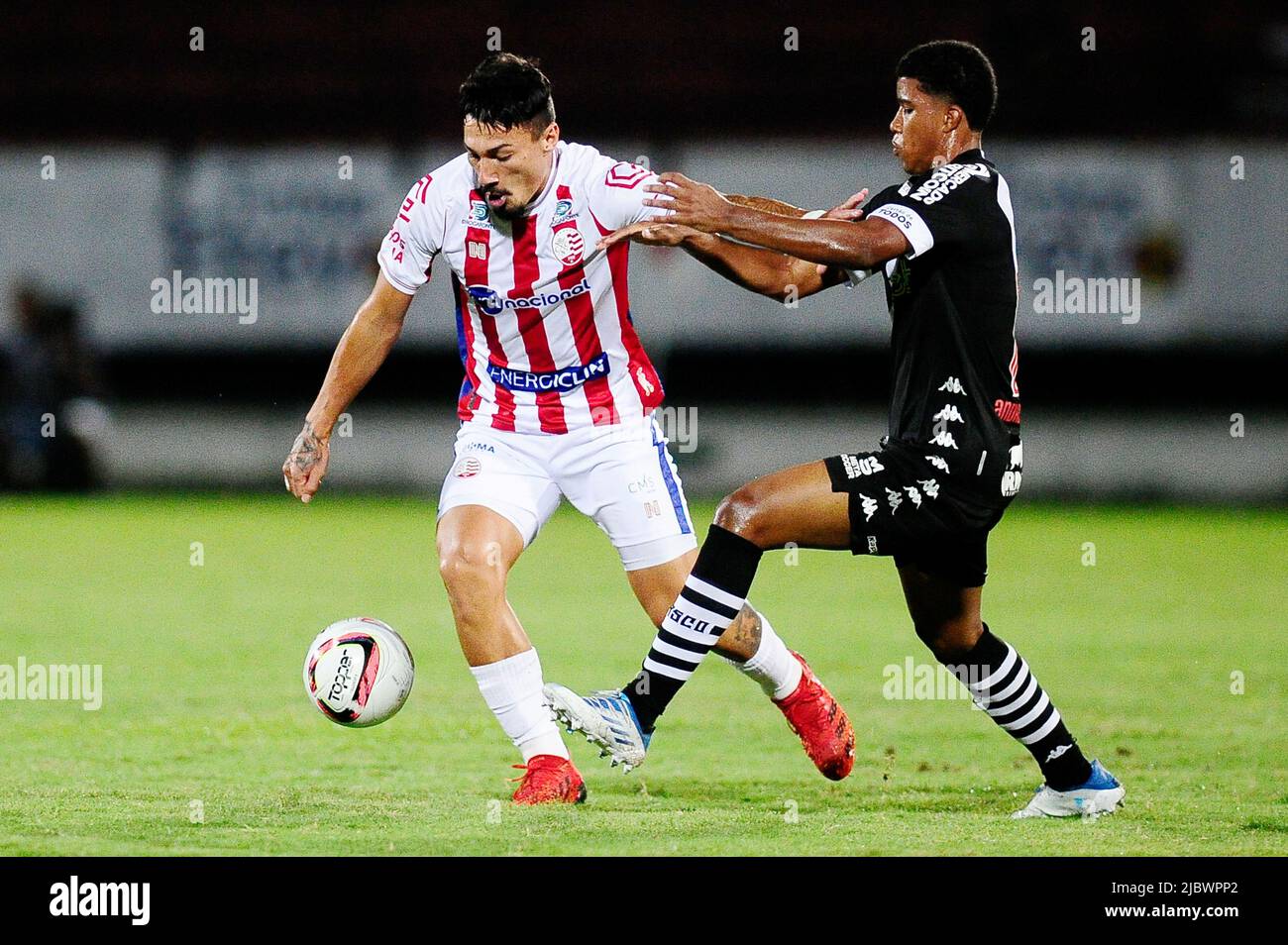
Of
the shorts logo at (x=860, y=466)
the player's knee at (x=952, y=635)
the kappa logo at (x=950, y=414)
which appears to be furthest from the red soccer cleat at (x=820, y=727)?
the kappa logo at (x=950, y=414)

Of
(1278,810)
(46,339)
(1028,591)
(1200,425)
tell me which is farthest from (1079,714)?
(46,339)

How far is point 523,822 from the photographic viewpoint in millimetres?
4977

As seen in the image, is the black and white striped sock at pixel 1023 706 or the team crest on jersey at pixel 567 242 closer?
the black and white striped sock at pixel 1023 706

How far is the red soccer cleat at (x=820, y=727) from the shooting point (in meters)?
5.70

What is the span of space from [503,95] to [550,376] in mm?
923

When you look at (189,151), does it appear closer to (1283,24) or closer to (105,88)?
(105,88)

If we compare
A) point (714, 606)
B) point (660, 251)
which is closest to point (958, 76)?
point (714, 606)

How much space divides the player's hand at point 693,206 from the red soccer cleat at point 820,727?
1.61m

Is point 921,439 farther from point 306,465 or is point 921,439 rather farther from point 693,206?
point 306,465

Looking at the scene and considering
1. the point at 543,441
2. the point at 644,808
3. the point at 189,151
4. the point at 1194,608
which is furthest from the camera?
the point at 189,151

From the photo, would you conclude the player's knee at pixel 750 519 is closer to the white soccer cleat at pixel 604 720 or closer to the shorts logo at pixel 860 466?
the shorts logo at pixel 860 466

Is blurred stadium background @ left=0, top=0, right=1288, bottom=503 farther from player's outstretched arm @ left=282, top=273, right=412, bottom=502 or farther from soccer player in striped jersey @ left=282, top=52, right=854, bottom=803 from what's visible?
player's outstretched arm @ left=282, top=273, right=412, bottom=502

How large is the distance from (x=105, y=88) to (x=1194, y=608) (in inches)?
552

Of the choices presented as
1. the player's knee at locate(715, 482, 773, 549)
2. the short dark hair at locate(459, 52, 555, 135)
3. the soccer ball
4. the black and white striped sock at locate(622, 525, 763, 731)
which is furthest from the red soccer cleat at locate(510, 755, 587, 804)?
the short dark hair at locate(459, 52, 555, 135)
